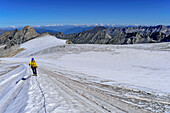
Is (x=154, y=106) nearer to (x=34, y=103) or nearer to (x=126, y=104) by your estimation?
(x=126, y=104)

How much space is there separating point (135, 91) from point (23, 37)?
5115 inches

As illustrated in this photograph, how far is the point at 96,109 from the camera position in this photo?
5.95 m

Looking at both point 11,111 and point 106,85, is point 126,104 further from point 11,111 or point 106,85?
point 11,111

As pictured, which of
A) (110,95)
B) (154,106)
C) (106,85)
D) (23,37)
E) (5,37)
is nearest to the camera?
(154,106)

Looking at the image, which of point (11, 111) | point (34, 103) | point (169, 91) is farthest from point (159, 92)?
point (11, 111)

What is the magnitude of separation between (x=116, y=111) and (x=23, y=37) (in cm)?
13129

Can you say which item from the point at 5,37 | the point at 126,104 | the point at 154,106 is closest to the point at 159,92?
the point at 154,106

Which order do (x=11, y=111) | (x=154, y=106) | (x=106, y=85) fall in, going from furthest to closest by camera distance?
(x=106, y=85) < (x=154, y=106) < (x=11, y=111)

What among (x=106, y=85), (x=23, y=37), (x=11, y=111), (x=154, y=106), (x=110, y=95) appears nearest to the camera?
(x=11, y=111)

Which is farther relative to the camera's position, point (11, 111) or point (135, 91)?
point (135, 91)

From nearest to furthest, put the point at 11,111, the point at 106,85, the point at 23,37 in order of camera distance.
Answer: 1. the point at 11,111
2. the point at 106,85
3. the point at 23,37

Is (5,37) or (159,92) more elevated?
(5,37)

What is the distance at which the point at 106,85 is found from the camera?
32.8 ft

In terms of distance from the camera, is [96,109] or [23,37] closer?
[96,109]
